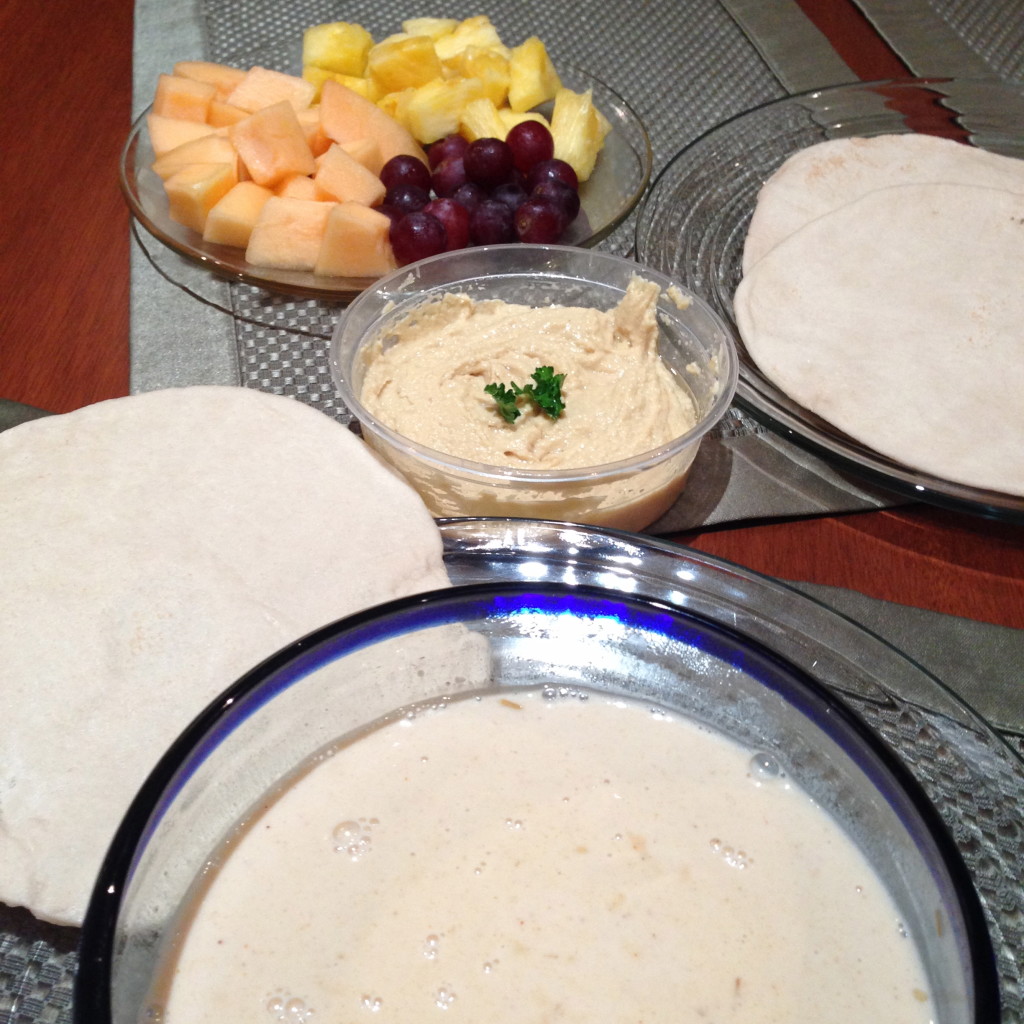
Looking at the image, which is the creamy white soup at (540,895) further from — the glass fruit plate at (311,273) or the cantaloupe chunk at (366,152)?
the cantaloupe chunk at (366,152)

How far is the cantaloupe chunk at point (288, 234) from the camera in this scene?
134 centimetres

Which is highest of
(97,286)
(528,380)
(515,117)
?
(515,117)

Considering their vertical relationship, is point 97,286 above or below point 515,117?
below

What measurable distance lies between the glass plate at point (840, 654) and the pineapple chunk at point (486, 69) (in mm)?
1003

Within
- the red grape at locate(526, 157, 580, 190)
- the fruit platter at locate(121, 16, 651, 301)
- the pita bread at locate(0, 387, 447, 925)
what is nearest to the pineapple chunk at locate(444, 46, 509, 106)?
the fruit platter at locate(121, 16, 651, 301)

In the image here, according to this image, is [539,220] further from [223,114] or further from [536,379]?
[223,114]

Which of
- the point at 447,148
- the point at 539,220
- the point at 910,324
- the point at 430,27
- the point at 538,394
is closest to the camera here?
the point at 538,394

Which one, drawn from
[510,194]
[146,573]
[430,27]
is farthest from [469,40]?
[146,573]

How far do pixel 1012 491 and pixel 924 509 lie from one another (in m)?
0.11

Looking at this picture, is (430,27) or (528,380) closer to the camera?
(528,380)

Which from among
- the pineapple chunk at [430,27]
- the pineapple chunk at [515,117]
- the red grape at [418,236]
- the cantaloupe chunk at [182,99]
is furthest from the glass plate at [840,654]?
the pineapple chunk at [430,27]

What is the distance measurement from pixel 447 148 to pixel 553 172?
0.18 m

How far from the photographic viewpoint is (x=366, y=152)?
1457 millimetres

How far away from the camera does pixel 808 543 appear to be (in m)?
1.12
